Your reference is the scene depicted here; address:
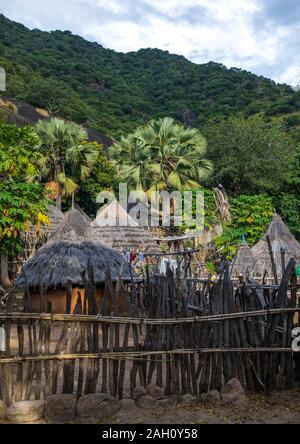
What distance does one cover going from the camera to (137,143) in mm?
23016

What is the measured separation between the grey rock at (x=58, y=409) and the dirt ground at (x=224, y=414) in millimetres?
137

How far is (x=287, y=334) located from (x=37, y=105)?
38.5 meters

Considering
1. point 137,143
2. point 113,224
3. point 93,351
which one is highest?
point 137,143

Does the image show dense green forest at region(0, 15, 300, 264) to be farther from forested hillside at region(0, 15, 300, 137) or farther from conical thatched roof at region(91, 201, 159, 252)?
conical thatched roof at region(91, 201, 159, 252)

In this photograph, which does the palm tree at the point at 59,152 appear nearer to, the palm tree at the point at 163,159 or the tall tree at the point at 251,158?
the palm tree at the point at 163,159

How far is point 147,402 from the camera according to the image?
483cm

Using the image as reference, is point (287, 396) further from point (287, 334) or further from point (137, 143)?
point (137, 143)

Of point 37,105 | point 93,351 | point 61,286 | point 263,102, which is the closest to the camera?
point 93,351

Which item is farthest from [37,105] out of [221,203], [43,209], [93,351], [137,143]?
[93,351]

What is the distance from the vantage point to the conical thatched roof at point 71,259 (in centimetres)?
1094

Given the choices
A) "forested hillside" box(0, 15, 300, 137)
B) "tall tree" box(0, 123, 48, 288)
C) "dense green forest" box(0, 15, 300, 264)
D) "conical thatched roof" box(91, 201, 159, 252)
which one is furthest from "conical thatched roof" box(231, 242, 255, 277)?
"forested hillside" box(0, 15, 300, 137)

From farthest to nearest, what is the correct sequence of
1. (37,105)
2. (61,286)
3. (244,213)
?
(37,105), (244,213), (61,286)

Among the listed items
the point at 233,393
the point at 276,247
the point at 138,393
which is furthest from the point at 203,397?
the point at 276,247

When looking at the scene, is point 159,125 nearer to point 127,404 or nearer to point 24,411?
point 127,404
